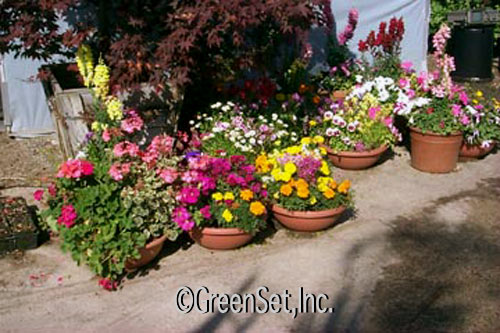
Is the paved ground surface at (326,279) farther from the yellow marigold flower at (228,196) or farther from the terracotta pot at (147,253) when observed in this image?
the yellow marigold flower at (228,196)

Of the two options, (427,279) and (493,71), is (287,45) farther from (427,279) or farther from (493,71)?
(493,71)

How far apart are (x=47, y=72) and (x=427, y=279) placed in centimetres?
338

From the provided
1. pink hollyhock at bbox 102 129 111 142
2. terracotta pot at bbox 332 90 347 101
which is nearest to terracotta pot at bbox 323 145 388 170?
terracotta pot at bbox 332 90 347 101

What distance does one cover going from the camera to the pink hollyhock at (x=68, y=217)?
12.4 ft

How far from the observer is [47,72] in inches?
206

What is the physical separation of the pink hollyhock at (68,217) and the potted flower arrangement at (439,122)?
3.24 metres

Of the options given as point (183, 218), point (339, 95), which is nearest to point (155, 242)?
point (183, 218)

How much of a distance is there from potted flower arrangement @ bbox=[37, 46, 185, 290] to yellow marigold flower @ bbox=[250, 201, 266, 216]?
0.50 meters

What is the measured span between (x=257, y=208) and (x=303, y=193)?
38cm

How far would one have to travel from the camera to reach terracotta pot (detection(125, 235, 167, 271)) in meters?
3.96

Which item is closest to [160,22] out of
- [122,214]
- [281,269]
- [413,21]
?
[122,214]

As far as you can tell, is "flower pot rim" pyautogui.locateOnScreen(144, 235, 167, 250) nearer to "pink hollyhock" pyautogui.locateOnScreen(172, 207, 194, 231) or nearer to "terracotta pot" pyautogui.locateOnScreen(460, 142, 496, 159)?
"pink hollyhock" pyautogui.locateOnScreen(172, 207, 194, 231)

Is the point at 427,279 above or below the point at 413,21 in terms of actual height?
below

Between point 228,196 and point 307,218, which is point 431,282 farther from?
point 228,196
